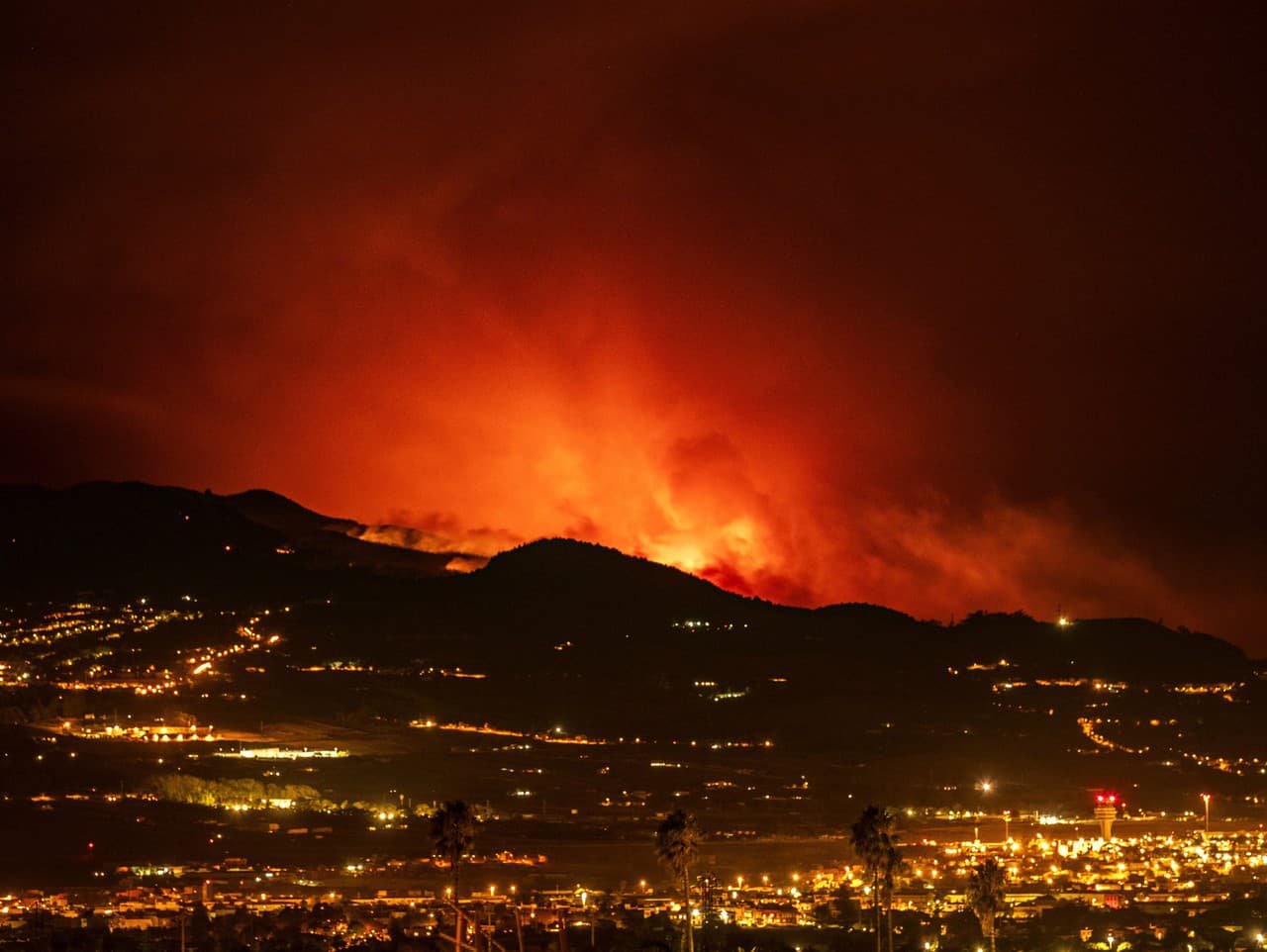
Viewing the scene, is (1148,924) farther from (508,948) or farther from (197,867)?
(197,867)

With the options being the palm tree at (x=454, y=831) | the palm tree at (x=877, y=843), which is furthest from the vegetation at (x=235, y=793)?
the palm tree at (x=877, y=843)

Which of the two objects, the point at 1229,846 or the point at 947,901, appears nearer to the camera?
the point at 947,901

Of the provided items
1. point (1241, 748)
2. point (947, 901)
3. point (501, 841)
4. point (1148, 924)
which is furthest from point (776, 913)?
point (1241, 748)

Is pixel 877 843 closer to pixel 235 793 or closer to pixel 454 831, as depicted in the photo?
pixel 454 831

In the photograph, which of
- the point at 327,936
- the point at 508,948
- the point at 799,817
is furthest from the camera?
the point at 799,817

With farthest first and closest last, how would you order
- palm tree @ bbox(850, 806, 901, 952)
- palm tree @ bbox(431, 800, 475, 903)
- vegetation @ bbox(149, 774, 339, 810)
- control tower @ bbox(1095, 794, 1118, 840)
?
control tower @ bbox(1095, 794, 1118, 840) → vegetation @ bbox(149, 774, 339, 810) → palm tree @ bbox(431, 800, 475, 903) → palm tree @ bbox(850, 806, 901, 952)

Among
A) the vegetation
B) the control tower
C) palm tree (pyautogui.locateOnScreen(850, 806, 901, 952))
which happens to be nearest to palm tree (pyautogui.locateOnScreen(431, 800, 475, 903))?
palm tree (pyautogui.locateOnScreen(850, 806, 901, 952))

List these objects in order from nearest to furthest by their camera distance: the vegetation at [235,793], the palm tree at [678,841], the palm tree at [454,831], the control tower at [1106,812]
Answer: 1. the palm tree at [678,841]
2. the palm tree at [454,831]
3. the vegetation at [235,793]
4. the control tower at [1106,812]

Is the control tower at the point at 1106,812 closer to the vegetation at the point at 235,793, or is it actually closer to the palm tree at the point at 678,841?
the vegetation at the point at 235,793

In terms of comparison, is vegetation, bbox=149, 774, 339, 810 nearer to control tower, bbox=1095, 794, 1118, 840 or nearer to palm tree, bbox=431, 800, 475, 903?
control tower, bbox=1095, 794, 1118, 840
